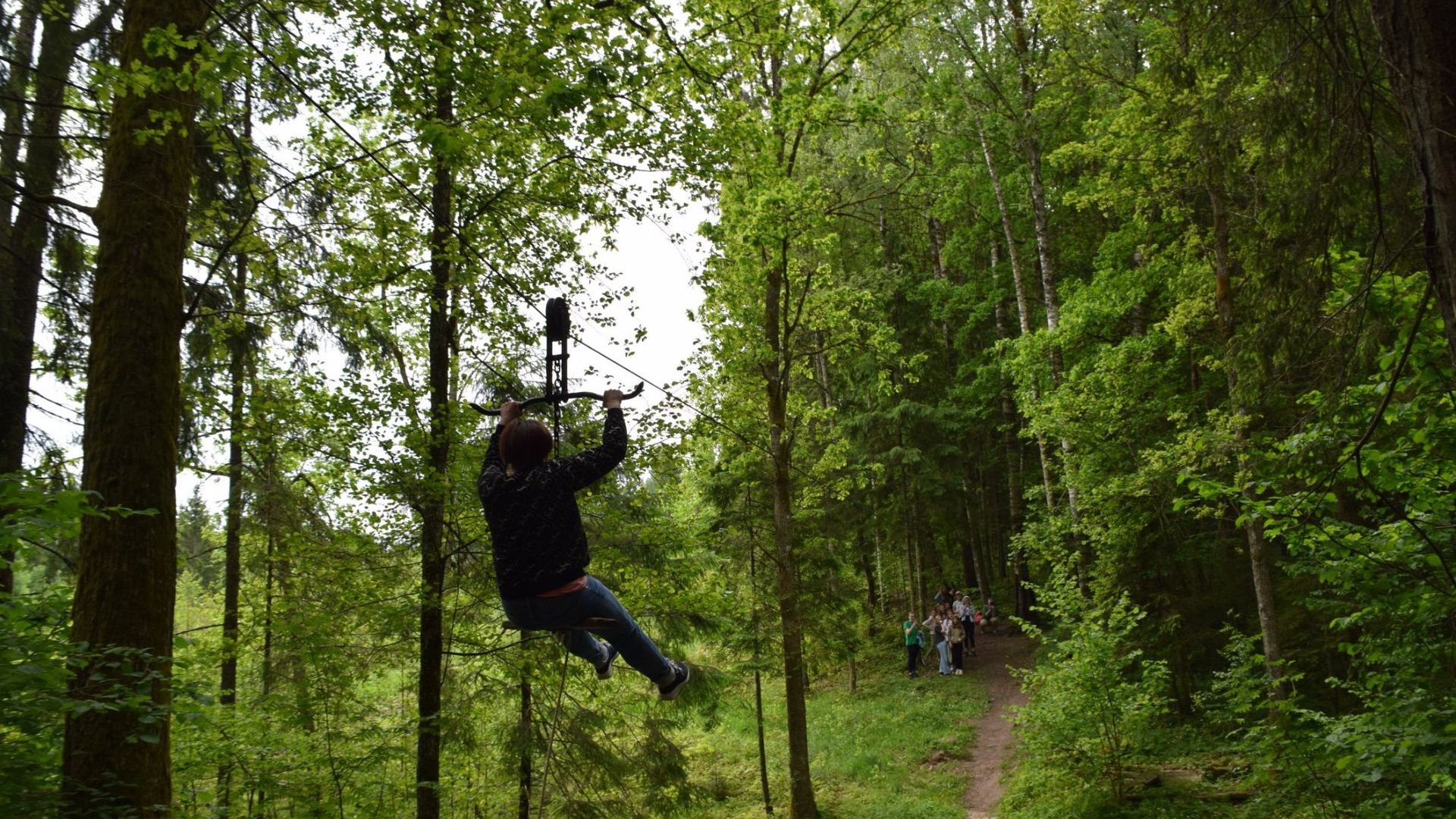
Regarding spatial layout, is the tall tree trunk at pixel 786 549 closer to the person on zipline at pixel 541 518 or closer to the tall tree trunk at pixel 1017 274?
the tall tree trunk at pixel 1017 274

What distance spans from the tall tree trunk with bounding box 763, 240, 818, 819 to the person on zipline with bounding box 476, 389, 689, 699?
366 inches

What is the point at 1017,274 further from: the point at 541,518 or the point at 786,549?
the point at 541,518

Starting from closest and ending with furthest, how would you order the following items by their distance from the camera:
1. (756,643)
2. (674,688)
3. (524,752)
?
(674,688)
(524,752)
(756,643)

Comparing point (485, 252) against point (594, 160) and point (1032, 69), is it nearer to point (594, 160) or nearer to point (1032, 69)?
point (594, 160)

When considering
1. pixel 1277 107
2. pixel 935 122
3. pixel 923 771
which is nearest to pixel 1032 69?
pixel 935 122

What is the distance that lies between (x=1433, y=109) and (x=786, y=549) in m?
11.1

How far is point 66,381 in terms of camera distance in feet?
26.3

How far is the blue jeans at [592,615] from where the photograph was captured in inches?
168

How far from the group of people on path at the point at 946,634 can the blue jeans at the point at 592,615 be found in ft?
59.6

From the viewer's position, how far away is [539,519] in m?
4.16

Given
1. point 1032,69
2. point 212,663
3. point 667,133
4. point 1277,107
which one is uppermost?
point 1032,69

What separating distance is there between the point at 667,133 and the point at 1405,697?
23.8 ft

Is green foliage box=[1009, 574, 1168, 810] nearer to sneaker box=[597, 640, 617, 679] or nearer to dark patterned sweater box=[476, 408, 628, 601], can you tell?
sneaker box=[597, 640, 617, 679]

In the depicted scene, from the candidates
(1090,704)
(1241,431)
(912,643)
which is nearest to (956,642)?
(912,643)
